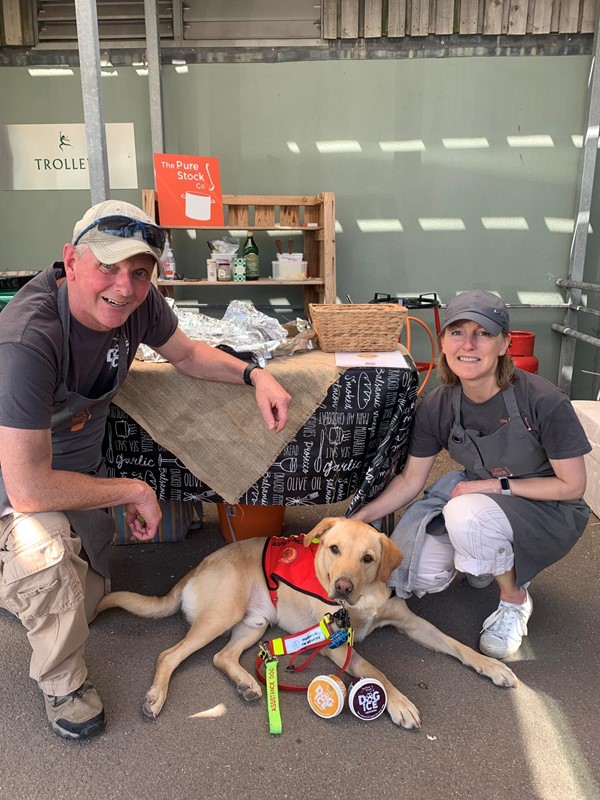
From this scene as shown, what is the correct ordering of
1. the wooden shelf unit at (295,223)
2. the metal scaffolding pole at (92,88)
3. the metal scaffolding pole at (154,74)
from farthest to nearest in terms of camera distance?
1. the metal scaffolding pole at (154,74)
2. the wooden shelf unit at (295,223)
3. the metal scaffolding pole at (92,88)

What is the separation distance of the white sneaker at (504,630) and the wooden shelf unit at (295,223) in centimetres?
288

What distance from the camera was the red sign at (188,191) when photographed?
14.4 feet

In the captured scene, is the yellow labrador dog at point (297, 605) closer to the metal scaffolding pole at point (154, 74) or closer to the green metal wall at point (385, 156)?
the green metal wall at point (385, 156)

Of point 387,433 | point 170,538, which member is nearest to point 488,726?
point 387,433

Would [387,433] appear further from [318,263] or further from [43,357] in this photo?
[318,263]

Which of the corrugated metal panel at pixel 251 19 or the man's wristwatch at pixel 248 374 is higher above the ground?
the corrugated metal panel at pixel 251 19

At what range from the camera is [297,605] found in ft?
7.23

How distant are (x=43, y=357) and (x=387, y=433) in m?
1.29

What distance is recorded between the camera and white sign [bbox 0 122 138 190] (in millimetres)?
5023

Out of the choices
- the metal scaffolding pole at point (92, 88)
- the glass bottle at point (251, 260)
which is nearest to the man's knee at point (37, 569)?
the metal scaffolding pole at point (92, 88)

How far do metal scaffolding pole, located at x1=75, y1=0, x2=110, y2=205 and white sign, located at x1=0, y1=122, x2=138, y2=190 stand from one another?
2.20m

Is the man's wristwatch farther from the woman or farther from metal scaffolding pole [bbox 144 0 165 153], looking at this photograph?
metal scaffolding pole [bbox 144 0 165 153]

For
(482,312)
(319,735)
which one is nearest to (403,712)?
(319,735)

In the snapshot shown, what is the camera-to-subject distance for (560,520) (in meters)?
2.11
